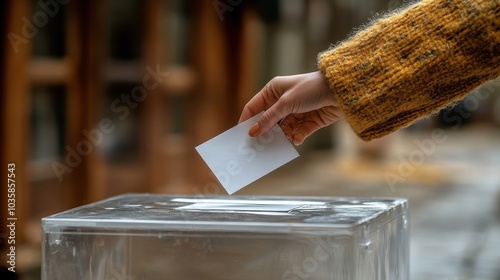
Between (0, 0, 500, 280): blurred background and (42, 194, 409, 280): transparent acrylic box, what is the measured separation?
0.94 meters

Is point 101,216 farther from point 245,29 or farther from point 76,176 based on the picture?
point 245,29

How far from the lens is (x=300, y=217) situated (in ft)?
4.70

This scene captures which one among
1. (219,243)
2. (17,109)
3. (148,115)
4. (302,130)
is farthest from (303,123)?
(148,115)

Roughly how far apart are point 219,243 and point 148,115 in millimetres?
4828

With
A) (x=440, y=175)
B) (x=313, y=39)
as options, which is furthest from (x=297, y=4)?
(x=440, y=175)

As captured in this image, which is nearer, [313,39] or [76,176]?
[76,176]

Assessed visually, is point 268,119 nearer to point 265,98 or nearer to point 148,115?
point 265,98

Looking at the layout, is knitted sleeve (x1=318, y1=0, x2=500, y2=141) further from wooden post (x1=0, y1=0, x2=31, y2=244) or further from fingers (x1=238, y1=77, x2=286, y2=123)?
wooden post (x1=0, y1=0, x2=31, y2=244)

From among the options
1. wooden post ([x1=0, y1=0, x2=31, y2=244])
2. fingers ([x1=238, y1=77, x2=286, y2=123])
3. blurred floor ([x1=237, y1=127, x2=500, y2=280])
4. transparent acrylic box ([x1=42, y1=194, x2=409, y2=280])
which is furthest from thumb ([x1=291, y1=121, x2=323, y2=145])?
wooden post ([x1=0, y1=0, x2=31, y2=244])

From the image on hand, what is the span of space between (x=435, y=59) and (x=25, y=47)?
3135mm

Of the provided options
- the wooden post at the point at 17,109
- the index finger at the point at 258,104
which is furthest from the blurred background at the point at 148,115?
the index finger at the point at 258,104

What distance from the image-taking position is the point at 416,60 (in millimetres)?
1525

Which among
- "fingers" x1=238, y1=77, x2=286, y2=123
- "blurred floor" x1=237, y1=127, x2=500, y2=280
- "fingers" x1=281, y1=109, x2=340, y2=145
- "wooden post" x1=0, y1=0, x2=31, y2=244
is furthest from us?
"blurred floor" x1=237, y1=127, x2=500, y2=280

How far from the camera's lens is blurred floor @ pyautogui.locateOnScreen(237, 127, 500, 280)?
464 centimetres
